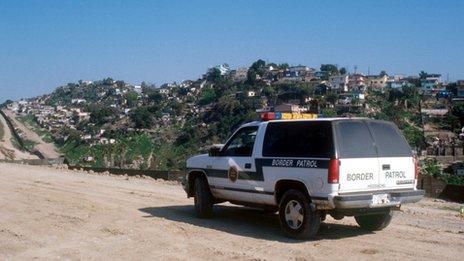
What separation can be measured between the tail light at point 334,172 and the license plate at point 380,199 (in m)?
0.73

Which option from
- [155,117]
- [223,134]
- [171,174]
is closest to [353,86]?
[155,117]

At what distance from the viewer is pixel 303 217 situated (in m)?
8.42

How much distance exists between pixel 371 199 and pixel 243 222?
2979mm

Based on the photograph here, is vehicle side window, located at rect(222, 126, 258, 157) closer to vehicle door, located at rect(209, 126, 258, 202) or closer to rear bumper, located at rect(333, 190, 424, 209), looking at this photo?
vehicle door, located at rect(209, 126, 258, 202)

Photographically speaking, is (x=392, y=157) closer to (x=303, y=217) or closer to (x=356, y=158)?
(x=356, y=158)

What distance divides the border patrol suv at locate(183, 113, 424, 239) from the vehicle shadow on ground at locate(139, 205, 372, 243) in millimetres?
355

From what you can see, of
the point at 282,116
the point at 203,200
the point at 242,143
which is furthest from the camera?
the point at 203,200

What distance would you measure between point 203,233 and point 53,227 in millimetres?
2706

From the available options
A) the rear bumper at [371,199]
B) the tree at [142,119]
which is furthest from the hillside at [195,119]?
the rear bumper at [371,199]

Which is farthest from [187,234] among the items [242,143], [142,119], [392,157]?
[142,119]

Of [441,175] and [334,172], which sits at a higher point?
[334,172]

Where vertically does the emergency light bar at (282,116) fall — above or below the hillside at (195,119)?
below

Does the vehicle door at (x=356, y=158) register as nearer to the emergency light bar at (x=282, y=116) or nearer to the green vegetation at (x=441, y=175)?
the emergency light bar at (x=282, y=116)

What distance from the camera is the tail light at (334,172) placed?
7914mm
